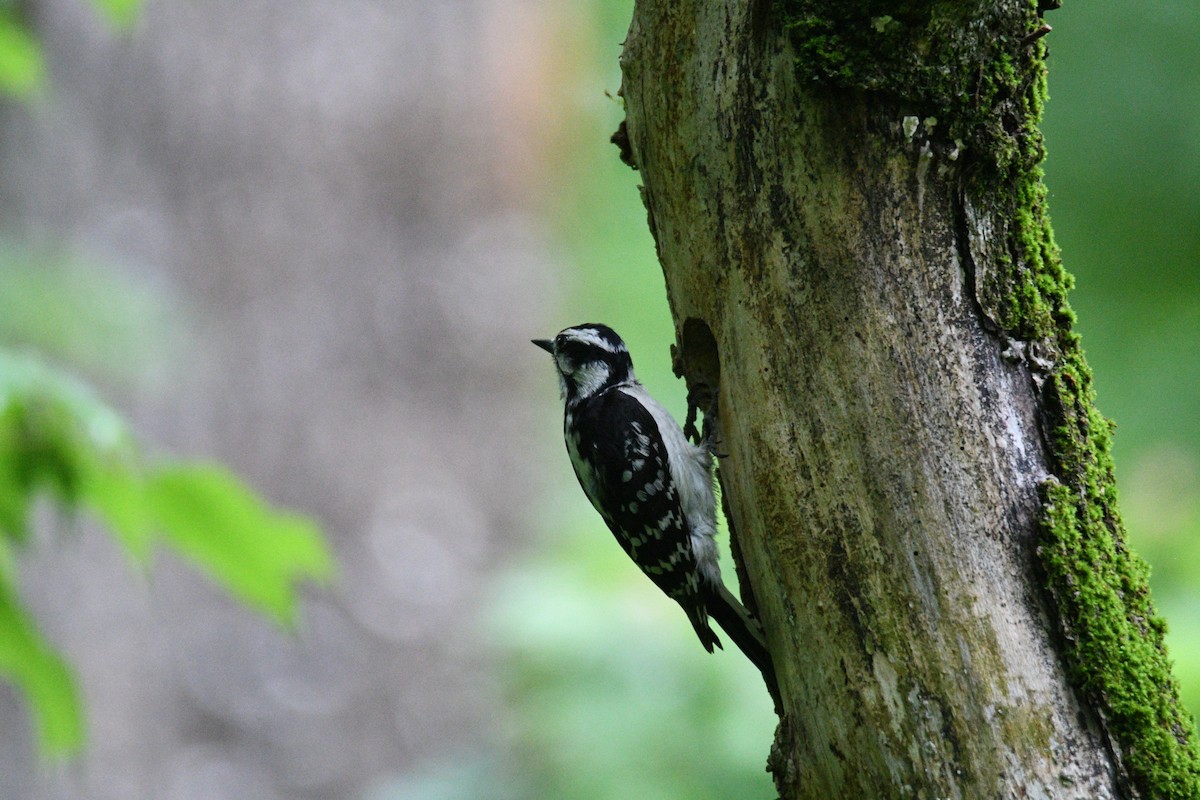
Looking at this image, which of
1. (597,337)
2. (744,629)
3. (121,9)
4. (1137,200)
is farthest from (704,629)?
(1137,200)

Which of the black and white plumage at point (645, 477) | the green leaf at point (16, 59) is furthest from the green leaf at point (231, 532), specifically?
the black and white plumage at point (645, 477)

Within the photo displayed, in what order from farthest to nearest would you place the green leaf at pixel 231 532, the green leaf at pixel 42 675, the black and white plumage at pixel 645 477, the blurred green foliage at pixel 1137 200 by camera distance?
the blurred green foliage at pixel 1137 200 < the black and white plumage at pixel 645 477 < the green leaf at pixel 231 532 < the green leaf at pixel 42 675

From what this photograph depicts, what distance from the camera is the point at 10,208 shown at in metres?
5.41

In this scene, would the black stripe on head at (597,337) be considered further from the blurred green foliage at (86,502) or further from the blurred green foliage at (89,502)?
the blurred green foliage at (86,502)

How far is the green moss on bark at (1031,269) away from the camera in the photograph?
209 centimetres

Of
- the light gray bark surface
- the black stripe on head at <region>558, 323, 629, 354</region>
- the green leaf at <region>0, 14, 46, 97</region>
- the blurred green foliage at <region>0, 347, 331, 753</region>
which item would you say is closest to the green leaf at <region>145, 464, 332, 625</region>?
the blurred green foliage at <region>0, 347, 331, 753</region>

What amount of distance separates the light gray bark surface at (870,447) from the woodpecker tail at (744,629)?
0.29 meters

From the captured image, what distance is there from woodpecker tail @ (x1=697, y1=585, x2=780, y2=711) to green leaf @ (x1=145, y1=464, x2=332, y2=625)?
43.7 inches

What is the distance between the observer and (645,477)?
3.78 m

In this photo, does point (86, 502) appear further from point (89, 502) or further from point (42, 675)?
point (42, 675)

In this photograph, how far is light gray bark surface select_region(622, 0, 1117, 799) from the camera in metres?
2.08

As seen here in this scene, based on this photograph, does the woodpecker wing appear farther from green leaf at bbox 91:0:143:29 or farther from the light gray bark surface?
green leaf at bbox 91:0:143:29

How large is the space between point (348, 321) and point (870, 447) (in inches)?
163

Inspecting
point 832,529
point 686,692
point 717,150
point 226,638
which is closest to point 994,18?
point 717,150
